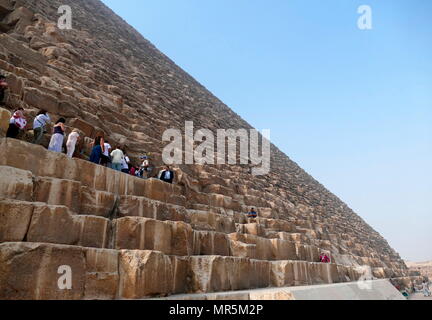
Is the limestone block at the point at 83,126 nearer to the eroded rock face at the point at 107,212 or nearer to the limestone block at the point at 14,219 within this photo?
the eroded rock face at the point at 107,212

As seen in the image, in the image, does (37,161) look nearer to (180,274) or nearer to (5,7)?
(180,274)

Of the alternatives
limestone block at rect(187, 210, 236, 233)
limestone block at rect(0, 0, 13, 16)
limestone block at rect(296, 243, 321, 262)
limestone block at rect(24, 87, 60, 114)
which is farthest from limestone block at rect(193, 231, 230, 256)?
limestone block at rect(0, 0, 13, 16)

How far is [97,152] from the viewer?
4.69 meters

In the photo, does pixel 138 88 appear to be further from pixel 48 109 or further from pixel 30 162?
pixel 30 162

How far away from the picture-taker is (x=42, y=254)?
8.08ft

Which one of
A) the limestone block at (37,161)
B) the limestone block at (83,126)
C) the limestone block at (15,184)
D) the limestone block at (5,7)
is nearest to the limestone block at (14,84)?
the limestone block at (83,126)

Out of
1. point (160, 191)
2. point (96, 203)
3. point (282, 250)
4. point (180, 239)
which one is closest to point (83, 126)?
point (160, 191)

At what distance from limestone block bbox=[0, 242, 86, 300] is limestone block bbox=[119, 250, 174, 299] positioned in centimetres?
39

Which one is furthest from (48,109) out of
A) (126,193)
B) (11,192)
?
(11,192)

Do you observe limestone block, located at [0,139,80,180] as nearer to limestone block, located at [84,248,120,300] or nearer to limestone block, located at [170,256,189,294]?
limestone block, located at [84,248,120,300]

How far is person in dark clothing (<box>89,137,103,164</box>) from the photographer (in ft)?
15.2

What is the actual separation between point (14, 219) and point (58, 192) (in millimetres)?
787

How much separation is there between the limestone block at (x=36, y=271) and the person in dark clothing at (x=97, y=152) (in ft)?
7.09
